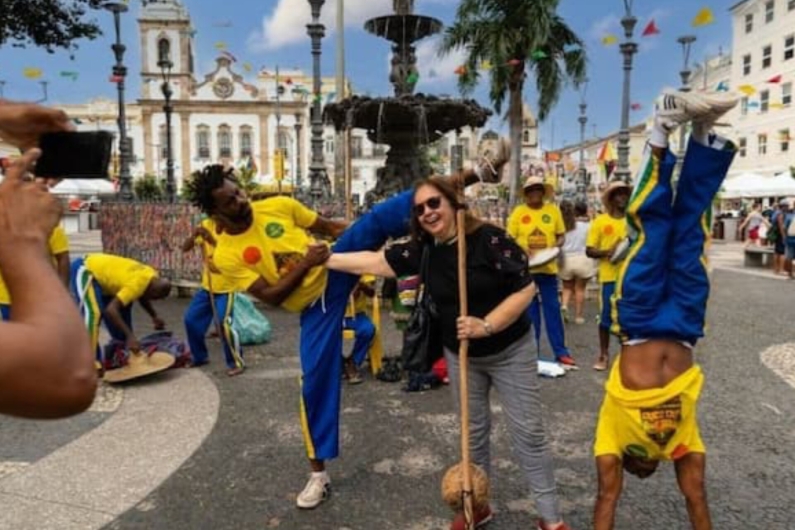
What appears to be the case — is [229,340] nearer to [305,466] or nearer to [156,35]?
[305,466]

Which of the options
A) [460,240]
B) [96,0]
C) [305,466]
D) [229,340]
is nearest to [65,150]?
[460,240]

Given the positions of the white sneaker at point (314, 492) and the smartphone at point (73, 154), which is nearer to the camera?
the smartphone at point (73, 154)

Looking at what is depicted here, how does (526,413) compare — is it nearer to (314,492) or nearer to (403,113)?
(314,492)

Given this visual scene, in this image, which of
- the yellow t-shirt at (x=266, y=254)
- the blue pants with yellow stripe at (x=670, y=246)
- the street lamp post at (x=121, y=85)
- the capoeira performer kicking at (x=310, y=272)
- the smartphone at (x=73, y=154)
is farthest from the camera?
the street lamp post at (x=121, y=85)

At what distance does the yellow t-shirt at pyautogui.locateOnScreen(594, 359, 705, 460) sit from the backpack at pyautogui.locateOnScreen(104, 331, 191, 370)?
5.13m

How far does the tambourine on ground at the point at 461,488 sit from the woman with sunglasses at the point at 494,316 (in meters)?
0.14

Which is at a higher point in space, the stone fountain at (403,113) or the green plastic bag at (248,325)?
the stone fountain at (403,113)

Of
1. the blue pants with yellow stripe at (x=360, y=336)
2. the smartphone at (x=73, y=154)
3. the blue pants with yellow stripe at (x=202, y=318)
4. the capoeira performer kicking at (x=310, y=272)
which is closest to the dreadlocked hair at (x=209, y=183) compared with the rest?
the capoeira performer kicking at (x=310, y=272)

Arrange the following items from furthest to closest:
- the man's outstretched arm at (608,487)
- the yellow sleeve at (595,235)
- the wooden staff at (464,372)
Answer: the yellow sleeve at (595,235)
the wooden staff at (464,372)
the man's outstretched arm at (608,487)

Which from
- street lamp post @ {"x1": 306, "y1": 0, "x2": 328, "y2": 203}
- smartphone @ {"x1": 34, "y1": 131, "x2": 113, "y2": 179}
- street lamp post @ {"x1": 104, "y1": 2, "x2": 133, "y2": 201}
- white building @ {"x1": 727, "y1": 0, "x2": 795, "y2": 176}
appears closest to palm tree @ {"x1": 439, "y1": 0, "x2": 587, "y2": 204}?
street lamp post @ {"x1": 306, "y1": 0, "x2": 328, "y2": 203}

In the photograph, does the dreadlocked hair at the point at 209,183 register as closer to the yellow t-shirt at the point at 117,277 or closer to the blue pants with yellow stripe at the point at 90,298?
the blue pants with yellow stripe at the point at 90,298

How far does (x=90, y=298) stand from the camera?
6.02m

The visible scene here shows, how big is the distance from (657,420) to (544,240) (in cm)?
410

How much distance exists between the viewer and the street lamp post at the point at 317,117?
48.8 ft
